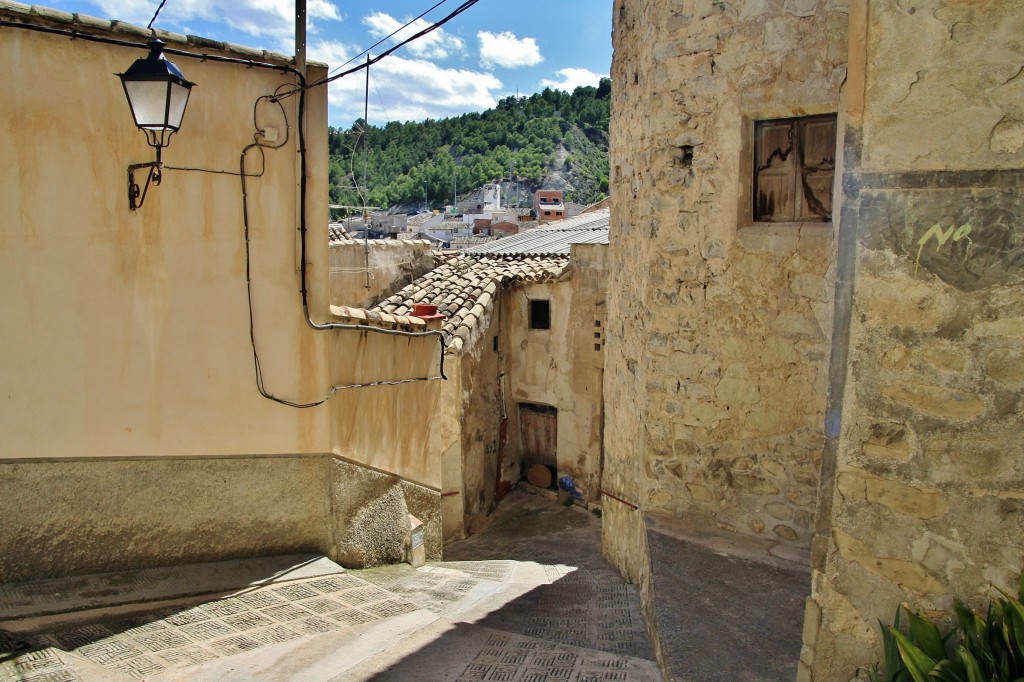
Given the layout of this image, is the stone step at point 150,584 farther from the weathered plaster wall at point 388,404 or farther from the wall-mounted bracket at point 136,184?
the wall-mounted bracket at point 136,184

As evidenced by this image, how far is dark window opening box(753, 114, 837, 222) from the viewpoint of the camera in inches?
212

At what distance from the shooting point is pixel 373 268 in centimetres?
1405

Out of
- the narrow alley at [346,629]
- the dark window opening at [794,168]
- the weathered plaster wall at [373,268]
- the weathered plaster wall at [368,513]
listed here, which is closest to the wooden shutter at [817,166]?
the dark window opening at [794,168]

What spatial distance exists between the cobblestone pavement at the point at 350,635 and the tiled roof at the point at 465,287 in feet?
19.8

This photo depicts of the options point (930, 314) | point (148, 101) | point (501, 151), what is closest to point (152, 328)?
point (148, 101)

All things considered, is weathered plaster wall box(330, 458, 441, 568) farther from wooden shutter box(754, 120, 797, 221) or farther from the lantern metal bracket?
wooden shutter box(754, 120, 797, 221)

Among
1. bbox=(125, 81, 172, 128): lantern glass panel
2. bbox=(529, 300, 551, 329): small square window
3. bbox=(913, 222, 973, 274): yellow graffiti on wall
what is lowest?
bbox=(529, 300, 551, 329): small square window

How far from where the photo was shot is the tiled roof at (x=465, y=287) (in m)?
11.9

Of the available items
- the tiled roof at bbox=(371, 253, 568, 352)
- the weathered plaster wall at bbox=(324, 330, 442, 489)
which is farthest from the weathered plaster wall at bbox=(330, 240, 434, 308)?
the weathered plaster wall at bbox=(324, 330, 442, 489)

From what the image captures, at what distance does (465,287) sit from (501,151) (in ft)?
172

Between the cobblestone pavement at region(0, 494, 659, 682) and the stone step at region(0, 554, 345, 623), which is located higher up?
the stone step at region(0, 554, 345, 623)

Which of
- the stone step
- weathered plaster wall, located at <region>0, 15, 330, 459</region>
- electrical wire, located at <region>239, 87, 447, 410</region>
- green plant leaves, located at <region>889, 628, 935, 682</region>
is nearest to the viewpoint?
green plant leaves, located at <region>889, 628, 935, 682</region>

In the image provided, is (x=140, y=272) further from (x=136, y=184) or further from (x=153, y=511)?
(x=153, y=511)

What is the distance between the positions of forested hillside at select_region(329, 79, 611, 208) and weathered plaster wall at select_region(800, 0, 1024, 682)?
159 feet
